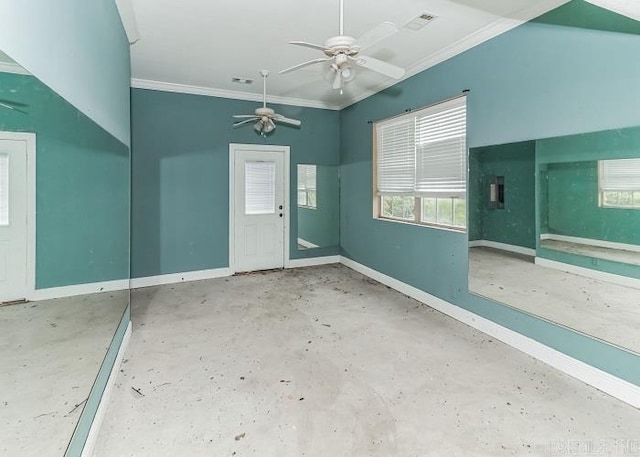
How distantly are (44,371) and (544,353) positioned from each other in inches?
128

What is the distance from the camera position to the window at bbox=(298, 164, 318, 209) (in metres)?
5.88

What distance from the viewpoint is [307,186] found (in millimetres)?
5922

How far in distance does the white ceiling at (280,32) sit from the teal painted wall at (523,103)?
0.19 meters

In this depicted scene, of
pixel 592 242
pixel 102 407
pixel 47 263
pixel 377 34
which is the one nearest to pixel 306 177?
pixel 377 34

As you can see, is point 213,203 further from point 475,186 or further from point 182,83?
point 475,186

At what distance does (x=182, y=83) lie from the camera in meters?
4.84

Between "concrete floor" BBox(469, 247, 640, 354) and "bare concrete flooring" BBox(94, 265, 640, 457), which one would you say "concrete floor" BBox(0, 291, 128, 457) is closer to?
"bare concrete flooring" BBox(94, 265, 640, 457)

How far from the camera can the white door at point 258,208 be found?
5.44m

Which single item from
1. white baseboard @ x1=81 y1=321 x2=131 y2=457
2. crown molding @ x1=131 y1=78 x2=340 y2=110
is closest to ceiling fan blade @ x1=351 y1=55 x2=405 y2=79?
white baseboard @ x1=81 y1=321 x2=131 y2=457

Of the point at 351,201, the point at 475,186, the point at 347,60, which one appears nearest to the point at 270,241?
the point at 351,201

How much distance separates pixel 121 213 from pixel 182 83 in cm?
267

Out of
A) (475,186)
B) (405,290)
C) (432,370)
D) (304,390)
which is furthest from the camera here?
(405,290)

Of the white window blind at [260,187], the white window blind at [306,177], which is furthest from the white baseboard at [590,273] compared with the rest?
the white window blind at [260,187]

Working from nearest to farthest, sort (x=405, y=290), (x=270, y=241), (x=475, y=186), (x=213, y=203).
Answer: (x=475, y=186) → (x=405, y=290) → (x=213, y=203) → (x=270, y=241)
